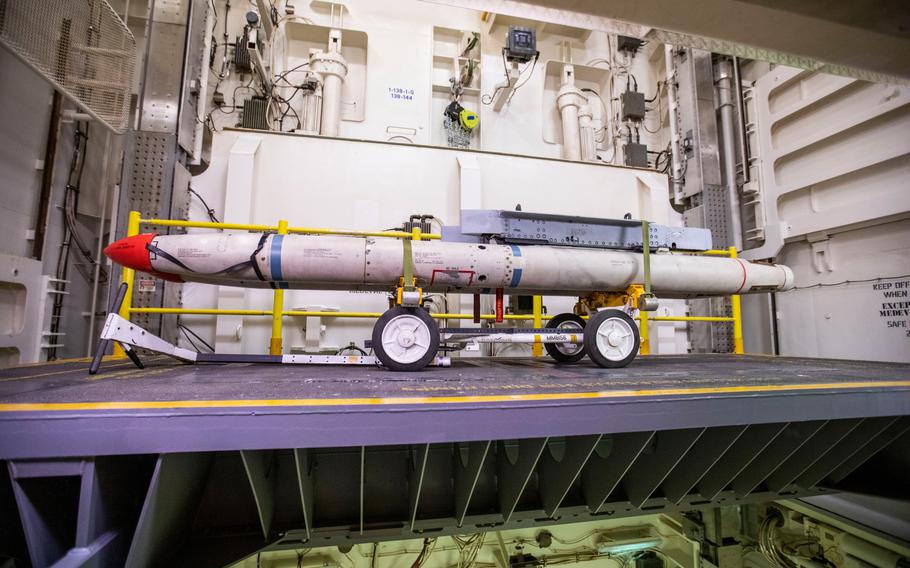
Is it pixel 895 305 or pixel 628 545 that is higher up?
pixel 895 305

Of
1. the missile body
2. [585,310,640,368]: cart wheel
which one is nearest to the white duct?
the missile body

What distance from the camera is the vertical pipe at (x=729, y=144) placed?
5.30 m

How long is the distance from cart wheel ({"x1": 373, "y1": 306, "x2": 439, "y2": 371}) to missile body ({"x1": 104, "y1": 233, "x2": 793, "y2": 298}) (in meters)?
0.35

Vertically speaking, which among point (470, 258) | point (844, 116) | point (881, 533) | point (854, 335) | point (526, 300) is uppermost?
point (844, 116)

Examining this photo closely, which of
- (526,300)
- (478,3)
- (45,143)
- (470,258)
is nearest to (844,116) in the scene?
(526,300)

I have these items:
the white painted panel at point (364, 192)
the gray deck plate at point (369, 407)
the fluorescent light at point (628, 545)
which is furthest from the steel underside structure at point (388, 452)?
the white painted panel at point (364, 192)

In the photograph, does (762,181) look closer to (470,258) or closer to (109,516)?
(470,258)

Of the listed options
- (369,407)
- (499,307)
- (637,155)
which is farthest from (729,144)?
(369,407)

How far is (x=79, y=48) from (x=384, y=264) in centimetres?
287

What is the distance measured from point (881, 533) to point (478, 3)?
154 inches

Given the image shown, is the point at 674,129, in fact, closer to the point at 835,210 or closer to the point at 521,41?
the point at 835,210

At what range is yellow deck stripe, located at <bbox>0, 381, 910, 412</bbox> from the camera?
1.22 meters

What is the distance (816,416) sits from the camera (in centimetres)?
175

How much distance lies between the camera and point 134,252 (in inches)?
96.7
